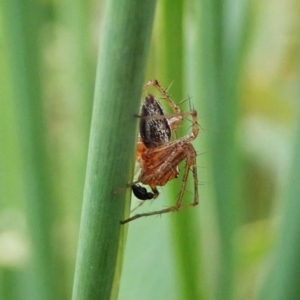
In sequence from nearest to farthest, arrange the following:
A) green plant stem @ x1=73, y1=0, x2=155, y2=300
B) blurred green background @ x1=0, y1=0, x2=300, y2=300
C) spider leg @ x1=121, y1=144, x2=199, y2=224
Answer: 1. green plant stem @ x1=73, y1=0, x2=155, y2=300
2. blurred green background @ x1=0, y1=0, x2=300, y2=300
3. spider leg @ x1=121, y1=144, x2=199, y2=224

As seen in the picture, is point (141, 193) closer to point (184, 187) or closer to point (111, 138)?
point (184, 187)

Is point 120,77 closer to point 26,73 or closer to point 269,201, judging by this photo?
point 26,73

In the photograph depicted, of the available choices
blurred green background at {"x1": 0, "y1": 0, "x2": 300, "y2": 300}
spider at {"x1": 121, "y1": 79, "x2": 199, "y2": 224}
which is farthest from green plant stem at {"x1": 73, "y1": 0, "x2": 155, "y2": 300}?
spider at {"x1": 121, "y1": 79, "x2": 199, "y2": 224}

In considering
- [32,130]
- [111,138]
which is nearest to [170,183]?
[32,130]

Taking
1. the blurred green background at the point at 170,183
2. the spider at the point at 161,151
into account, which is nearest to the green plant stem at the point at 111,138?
the blurred green background at the point at 170,183

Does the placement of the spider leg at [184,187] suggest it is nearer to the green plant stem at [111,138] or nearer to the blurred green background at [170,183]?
the blurred green background at [170,183]

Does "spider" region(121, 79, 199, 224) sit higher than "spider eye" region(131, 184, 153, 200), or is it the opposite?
"spider" region(121, 79, 199, 224)

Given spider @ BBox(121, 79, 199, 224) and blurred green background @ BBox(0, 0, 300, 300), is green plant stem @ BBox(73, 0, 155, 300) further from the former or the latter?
spider @ BBox(121, 79, 199, 224)

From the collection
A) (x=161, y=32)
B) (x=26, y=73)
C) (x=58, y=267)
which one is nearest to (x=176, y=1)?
(x=161, y=32)
